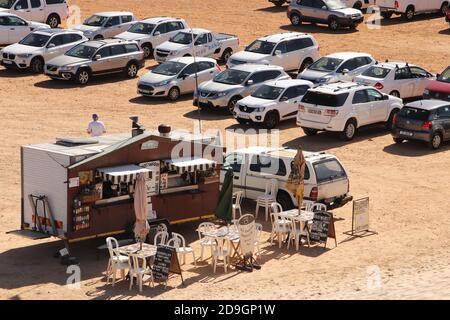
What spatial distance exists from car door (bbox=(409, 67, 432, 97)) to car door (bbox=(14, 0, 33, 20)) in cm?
1768

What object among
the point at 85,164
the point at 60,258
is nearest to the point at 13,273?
the point at 60,258

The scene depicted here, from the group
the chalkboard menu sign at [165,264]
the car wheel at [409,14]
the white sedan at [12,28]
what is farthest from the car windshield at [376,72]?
the chalkboard menu sign at [165,264]

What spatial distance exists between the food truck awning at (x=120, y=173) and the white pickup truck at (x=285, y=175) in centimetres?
372

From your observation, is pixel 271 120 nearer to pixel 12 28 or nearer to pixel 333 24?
pixel 12 28

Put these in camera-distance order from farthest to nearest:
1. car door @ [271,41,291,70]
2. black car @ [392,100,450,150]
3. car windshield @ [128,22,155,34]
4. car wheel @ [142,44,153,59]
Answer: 1. car windshield @ [128,22,155,34]
2. car wheel @ [142,44,153,59]
3. car door @ [271,41,291,70]
4. black car @ [392,100,450,150]

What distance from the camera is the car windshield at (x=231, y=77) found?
3544cm

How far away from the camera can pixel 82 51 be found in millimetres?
39156

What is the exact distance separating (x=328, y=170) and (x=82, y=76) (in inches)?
634

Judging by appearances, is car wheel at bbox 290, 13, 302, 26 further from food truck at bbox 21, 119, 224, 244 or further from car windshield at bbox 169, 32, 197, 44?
food truck at bbox 21, 119, 224, 244

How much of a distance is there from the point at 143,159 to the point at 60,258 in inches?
102

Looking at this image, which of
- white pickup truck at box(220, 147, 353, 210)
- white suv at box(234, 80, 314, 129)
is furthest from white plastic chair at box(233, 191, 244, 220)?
white suv at box(234, 80, 314, 129)

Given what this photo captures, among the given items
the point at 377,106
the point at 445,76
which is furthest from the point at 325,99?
the point at 445,76

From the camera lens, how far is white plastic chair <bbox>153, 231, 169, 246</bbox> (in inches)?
846

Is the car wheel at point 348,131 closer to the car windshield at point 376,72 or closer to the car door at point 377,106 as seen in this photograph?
the car door at point 377,106
